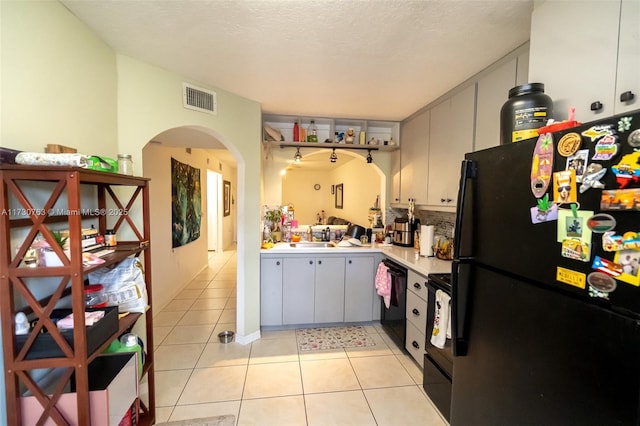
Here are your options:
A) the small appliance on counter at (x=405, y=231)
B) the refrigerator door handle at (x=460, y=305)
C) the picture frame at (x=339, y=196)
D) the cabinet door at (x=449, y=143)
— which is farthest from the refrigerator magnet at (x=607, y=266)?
the picture frame at (x=339, y=196)

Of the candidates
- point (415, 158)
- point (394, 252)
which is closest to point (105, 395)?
point (394, 252)

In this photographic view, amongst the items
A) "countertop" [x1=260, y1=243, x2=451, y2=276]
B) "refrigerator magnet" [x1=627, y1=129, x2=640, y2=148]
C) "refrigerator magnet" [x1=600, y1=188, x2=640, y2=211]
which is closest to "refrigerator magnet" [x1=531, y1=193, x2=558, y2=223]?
"refrigerator magnet" [x1=600, y1=188, x2=640, y2=211]

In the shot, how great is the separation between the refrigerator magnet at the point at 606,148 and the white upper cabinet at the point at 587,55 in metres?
0.38

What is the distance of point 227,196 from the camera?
7.52 meters

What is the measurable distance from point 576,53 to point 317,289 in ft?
8.69

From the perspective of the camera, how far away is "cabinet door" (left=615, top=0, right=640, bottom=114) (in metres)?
0.88

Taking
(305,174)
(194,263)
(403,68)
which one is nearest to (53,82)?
(403,68)

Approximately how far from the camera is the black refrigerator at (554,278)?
671mm

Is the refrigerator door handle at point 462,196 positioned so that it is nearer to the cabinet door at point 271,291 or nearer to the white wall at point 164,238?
the cabinet door at point 271,291

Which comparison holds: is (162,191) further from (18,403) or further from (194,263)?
(18,403)

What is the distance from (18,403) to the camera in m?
1.07

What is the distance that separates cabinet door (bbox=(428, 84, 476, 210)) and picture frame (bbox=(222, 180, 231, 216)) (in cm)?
574

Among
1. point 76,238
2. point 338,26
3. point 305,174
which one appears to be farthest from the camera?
point 305,174

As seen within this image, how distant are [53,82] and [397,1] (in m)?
1.73
